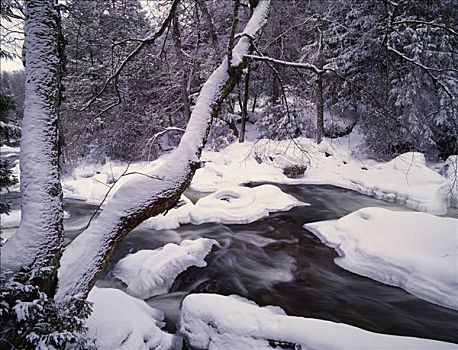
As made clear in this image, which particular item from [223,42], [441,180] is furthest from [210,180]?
[441,180]

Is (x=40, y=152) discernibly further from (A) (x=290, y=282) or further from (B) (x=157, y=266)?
(A) (x=290, y=282)

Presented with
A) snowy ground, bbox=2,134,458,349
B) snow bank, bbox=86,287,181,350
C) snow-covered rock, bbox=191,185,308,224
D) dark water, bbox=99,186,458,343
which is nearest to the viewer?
snow bank, bbox=86,287,181,350

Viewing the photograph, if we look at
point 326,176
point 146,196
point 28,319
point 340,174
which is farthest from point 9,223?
point 340,174

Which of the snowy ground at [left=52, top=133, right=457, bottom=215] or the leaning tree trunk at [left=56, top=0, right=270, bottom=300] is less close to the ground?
the leaning tree trunk at [left=56, top=0, right=270, bottom=300]

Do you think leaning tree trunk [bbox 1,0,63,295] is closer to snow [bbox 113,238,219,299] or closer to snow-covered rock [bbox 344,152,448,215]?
snow [bbox 113,238,219,299]

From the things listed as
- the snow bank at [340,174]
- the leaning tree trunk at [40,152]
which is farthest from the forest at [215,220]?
the snow bank at [340,174]

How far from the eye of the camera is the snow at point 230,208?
8484mm

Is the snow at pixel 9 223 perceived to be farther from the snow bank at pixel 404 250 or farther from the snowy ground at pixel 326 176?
the snow bank at pixel 404 250

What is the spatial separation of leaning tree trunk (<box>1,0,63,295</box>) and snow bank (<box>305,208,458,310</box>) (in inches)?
216

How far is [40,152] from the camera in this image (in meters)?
1.94

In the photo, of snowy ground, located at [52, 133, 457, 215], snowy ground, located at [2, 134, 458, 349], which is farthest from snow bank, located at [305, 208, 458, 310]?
Answer: snowy ground, located at [52, 133, 457, 215]

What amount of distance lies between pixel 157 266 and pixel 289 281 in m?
2.56

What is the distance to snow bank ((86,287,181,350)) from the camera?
111 inches

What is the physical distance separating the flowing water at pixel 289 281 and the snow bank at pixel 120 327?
0.78 m
